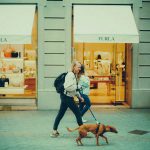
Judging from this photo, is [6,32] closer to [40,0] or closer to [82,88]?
[40,0]

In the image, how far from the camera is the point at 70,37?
14695mm

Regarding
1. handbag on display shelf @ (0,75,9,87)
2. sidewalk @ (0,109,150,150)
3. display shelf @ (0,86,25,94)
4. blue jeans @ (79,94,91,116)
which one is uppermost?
handbag on display shelf @ (0,75,9,87)

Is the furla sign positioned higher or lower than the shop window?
higher

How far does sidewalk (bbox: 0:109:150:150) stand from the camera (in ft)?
31.2

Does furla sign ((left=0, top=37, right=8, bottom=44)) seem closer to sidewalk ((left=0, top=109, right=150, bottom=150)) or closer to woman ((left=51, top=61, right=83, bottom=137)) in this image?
sidewalk ((left=0, top=109, right=150, bottom=150))

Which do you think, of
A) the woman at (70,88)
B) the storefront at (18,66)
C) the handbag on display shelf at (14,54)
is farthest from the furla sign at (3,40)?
the woman at (70,88)

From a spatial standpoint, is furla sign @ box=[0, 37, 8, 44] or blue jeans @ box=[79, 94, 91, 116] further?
furla sign @ box=[0, 37, 8, 44]

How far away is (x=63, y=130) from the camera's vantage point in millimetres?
11219

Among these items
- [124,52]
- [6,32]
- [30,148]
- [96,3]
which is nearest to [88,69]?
[124,52]

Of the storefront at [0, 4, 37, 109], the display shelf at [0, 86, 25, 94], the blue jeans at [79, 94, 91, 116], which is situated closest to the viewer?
the blue jeans at [79, 94, 91, 116]

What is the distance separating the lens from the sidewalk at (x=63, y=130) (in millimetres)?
9508

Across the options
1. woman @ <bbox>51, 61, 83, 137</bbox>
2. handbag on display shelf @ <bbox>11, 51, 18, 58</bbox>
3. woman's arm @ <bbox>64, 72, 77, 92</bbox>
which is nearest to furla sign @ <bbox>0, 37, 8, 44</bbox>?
handbag on display shelf @ <bbox>11, 51, 18, 58</bbox>

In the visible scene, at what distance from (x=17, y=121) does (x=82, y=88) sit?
2.28 m

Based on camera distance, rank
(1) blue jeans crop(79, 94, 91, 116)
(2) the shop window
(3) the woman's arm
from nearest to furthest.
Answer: (3) the woman's arm → (1) blue jeans crop(79, 94, 91, 116) → (2) the shop window
